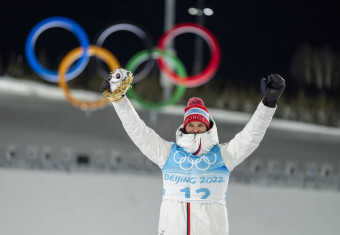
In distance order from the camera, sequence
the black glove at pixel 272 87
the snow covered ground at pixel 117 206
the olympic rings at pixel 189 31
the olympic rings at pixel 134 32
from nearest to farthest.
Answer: the black glove at pixel 272 87, the snow covered ground at pixel 117 206, the olympic rings at pixel 189 31, the olympic rings at pixel 134 32

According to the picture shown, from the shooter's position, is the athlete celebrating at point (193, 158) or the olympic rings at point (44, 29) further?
the olympic rings at point (44, 29)

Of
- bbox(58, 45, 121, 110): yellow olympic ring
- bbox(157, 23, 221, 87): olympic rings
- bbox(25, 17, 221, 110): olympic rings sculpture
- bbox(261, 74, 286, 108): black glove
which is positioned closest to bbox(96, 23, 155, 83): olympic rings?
bbox(25, 17, 221, 110): olympic rings sculpture

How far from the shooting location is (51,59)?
25.0 ft

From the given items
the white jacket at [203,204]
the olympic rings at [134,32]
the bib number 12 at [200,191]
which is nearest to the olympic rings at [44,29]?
the olympic rings at [134,32]

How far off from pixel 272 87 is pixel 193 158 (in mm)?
454

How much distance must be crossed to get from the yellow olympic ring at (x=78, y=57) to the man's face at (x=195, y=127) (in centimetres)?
447

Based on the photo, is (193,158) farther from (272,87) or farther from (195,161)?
(272,87)

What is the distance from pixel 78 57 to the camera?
7.36m

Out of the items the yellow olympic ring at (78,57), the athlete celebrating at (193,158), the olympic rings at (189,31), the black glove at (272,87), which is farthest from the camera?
the yellow olympic ring at (78,57)

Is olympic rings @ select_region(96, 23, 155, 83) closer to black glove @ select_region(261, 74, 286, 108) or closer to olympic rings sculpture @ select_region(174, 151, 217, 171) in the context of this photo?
olympic rings sculpture @ select_region(174, 151, 217, 171)

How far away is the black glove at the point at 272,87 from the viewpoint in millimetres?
2580

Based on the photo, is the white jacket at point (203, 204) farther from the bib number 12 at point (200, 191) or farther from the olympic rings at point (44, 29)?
the olympic rings at point (44, 29)

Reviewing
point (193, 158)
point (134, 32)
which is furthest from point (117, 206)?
point (134, 32)

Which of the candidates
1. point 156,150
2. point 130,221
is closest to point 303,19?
point 130,221
